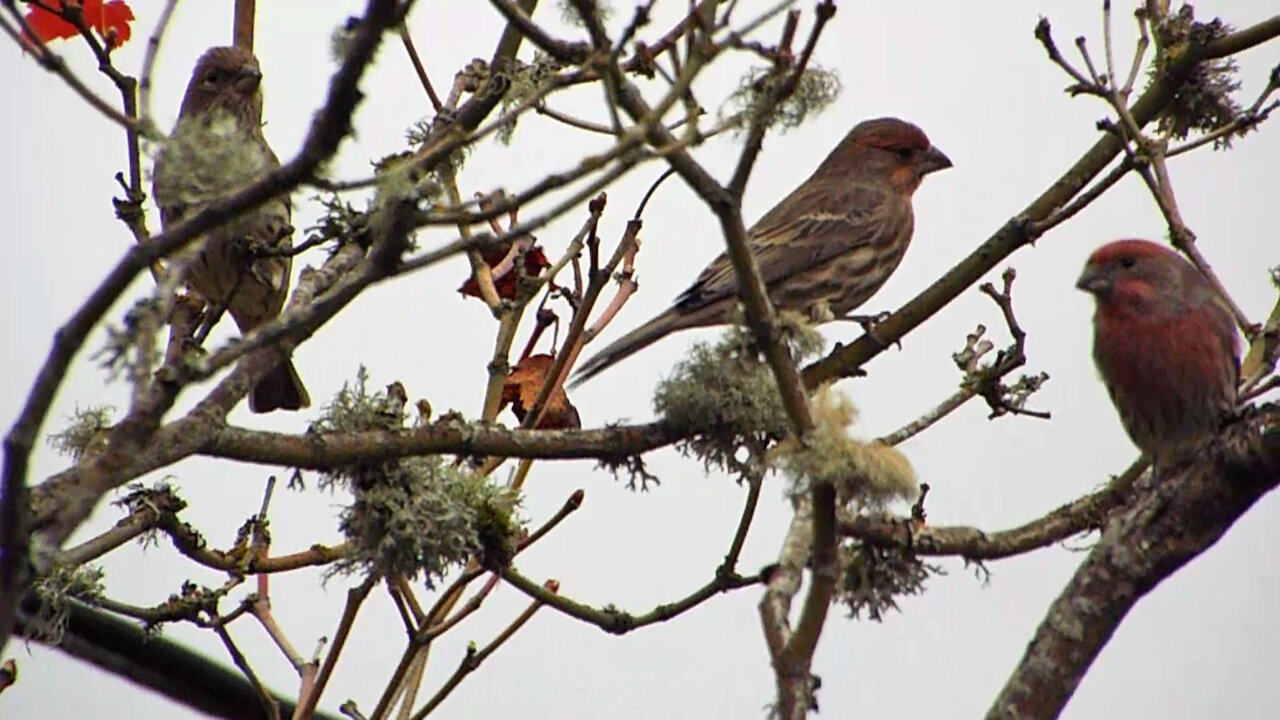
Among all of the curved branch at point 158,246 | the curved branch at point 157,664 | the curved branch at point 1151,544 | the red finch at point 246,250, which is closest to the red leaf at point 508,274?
the red finch at point 246,250

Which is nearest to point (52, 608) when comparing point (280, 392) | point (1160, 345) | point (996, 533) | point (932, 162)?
point (996, 533)

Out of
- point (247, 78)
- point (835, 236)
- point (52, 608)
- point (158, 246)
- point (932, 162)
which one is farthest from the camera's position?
point (932, 162)

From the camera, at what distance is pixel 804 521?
3174 mm

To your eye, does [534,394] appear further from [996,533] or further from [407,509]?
[996,533]

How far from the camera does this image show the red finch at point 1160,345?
4.58 meters

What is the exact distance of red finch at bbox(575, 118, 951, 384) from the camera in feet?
20.0

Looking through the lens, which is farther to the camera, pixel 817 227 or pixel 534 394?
pixel 817 227

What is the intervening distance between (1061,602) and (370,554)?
4.89ft

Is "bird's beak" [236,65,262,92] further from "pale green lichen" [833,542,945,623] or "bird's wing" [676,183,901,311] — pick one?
"pale green lichen" [833,542,945,623]

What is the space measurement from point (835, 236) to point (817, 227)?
0.36ft

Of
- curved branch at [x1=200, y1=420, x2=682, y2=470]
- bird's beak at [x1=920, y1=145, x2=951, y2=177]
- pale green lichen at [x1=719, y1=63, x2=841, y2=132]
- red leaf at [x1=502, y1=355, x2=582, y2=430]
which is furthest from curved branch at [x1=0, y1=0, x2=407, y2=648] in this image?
bird's beak at [x1=920, y1=145, x2=951, y2=177]

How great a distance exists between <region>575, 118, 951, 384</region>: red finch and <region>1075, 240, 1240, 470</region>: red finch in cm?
144

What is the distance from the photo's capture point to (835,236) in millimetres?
6852

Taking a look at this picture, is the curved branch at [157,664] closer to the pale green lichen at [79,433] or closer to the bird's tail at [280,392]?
the pale green lichen at [79,433]
